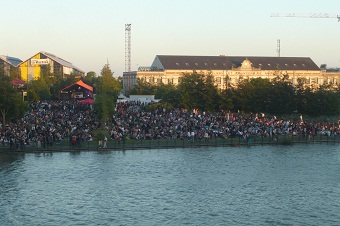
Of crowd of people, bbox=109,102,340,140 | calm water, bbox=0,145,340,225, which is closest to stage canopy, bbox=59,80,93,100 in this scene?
crowd of people, bbox=109,102,340,140

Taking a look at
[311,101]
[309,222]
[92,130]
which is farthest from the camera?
[311,101]

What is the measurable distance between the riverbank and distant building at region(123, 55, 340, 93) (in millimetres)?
83878

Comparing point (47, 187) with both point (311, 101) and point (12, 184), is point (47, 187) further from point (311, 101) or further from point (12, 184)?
point (311, 101)

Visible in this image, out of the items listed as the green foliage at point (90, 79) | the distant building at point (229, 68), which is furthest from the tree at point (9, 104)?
the distant building at point (229, 68)

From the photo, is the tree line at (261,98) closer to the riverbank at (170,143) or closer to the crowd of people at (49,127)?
the crowd of people at (49,127)

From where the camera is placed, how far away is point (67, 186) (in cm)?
2888

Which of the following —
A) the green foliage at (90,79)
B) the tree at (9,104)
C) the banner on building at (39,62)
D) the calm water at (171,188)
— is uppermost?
the banner on building at (39,62)

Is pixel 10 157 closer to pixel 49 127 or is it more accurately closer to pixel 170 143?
pixel 49 127

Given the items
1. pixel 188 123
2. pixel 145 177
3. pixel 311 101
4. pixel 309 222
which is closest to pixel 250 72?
pixel 311 101

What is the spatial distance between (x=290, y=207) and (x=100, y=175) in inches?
469

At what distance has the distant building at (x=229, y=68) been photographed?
13688cm

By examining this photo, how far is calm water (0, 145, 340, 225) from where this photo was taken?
22.7 metres

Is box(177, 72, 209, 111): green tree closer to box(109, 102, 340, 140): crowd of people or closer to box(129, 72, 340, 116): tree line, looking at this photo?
box(129, 72, 340, 116): tree line

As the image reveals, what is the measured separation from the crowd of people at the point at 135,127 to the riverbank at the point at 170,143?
34cm
